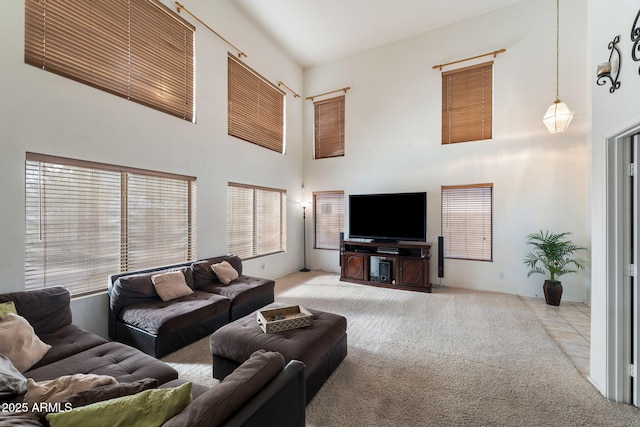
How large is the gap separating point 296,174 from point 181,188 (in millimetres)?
3027

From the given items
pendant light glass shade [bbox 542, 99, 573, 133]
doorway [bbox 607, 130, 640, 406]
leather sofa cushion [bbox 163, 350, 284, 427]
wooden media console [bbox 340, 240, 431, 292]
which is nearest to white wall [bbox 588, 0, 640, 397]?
doorway [bbox 607, 130, 640, 406]

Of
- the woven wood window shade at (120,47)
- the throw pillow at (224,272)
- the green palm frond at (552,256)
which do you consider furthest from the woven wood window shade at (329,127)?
the green palm frond at (552,256)

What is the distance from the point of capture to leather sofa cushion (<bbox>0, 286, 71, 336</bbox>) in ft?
7.28

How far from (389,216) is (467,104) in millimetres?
2577

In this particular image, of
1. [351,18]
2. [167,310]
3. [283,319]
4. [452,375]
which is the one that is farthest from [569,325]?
[351,18]

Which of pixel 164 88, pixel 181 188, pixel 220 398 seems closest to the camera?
pixel 220 398

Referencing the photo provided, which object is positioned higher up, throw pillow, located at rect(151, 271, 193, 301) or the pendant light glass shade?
the pendant light glass shade

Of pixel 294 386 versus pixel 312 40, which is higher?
pixel 312 40

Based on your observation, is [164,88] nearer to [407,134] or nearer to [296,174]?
[296,174]

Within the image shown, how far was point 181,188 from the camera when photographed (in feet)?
13.1

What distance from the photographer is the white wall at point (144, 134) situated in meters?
2.42

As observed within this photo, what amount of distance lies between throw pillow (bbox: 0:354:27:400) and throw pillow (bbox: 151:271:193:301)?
168cm

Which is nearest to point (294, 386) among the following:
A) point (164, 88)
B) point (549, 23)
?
point (164, 88)

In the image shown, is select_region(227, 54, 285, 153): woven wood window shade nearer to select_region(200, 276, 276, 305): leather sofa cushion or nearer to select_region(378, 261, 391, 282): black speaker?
select_region(200, 276, 276, 305): leather sofa cushion
